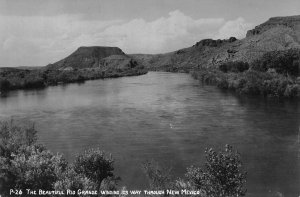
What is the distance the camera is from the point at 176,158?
34.8 m

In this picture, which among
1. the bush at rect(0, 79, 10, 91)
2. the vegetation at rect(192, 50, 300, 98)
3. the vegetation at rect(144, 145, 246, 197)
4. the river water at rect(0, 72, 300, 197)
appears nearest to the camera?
the vegetation at rect(144, 145, 246, 197)

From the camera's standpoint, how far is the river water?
32.2 metres

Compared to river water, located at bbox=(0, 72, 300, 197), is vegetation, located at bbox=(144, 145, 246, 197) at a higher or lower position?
higher

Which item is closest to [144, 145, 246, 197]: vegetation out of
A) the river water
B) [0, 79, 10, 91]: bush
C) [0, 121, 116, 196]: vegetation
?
[0, 121, 116, 196]: vegetation

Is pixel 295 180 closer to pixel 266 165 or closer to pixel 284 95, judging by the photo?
pixel 266 165

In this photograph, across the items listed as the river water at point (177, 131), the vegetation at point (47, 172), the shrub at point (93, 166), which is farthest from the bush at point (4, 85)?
the shrub at point (93, 166)

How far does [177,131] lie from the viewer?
44.2 meters

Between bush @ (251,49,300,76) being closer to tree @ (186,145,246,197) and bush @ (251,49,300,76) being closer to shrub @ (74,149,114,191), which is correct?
tree @ (186,145,246,197)

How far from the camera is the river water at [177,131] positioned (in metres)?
32.2

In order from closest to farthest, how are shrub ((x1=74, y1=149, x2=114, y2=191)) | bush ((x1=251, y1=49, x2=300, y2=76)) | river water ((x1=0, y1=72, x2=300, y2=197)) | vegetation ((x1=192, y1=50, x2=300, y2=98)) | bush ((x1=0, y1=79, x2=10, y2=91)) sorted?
shrub ((x1=74, y1=149, x2=114, y2=191)), river water ((x1=0, y1=72, x2=300, y2=197)), vegetation ((x1=192, y1=50, x2=300, y2=98)), bush ((x1=251, y1=49, x2=300, y2=76)), bush ((x1=0, y1=79, x2=10, y2=91))

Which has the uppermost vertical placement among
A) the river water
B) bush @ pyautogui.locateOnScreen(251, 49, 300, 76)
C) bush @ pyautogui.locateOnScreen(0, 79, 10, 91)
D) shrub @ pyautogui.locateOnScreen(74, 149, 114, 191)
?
bush @ pyautogui.locateOnScreen(251, 49, 300, 76)

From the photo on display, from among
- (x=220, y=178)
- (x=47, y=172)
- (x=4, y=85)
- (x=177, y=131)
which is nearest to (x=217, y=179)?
(x=220, y=178)

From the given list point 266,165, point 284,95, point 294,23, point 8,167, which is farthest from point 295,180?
point 294,23

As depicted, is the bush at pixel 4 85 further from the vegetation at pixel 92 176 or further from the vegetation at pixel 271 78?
the vegetation at pixel 92 176
